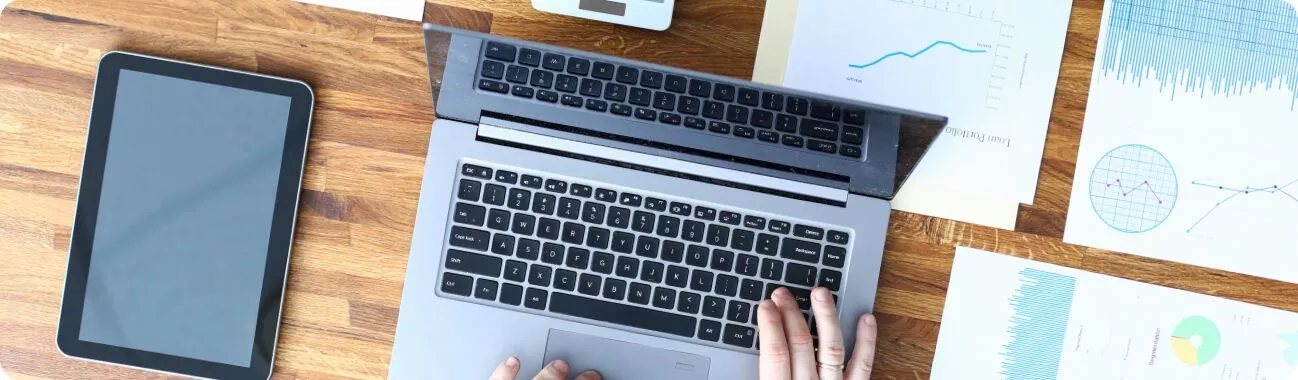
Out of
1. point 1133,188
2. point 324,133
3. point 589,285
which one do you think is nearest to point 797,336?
point 589,285

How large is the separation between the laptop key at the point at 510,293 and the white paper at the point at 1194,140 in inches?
24.6

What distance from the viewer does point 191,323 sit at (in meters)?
0.88

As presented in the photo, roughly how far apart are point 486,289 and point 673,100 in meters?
0.28

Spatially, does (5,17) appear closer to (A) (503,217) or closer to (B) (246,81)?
(B) (246,81)

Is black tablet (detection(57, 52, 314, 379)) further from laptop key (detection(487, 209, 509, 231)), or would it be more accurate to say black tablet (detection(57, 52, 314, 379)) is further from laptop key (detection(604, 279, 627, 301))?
laptop key (detection(604, 279, 627, 301))

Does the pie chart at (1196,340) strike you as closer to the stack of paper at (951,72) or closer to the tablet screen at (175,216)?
the stack of paper at (951,72)

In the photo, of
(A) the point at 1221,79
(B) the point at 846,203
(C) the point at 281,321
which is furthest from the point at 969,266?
(C) the point at 281,321

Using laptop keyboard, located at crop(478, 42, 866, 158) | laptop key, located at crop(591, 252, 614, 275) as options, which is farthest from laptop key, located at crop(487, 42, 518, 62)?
laptop key, located at crop(591, 252, 614, 275)

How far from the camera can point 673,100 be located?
0.85m

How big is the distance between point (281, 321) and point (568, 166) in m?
0.36

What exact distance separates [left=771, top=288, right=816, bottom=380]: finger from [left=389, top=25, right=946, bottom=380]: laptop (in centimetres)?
2

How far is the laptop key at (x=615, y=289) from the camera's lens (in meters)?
0.88

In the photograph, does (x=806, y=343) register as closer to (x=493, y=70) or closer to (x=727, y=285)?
(x=727, y=285)

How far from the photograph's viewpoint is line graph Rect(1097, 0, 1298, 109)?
3.14 feet
